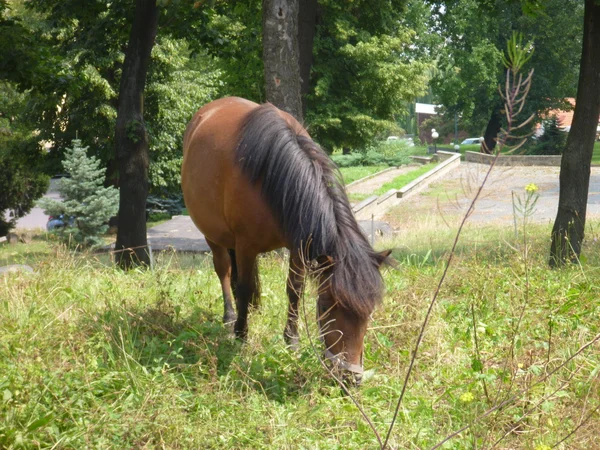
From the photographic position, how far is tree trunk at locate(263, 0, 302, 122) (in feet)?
31.6

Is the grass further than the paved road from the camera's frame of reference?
No

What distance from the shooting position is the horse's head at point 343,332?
4.70 m

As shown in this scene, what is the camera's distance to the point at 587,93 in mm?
9172

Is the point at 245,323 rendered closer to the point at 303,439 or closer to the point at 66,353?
the point at 66,353

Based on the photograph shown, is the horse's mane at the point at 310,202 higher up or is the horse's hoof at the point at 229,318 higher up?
the horse's mane at the point at 310,202

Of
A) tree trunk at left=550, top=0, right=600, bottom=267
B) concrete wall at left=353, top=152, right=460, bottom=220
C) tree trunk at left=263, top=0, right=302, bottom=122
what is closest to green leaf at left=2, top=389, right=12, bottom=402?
tree trunk at left=263, top=0, right=302, bottom=122

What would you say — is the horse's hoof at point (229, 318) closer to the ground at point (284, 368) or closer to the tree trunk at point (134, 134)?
the ground at point (284, 368)

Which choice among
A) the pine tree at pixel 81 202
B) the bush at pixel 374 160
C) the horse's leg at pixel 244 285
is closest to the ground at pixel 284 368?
the horse's leg at pixel 244 285

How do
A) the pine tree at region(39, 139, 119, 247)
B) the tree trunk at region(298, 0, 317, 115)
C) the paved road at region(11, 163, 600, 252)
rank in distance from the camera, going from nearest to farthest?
the tree trunk at region(298, 0, 317, 115) < the pine tree at region(39, 139, 119, 247) < the paved road at region(11, 163, 600, 252)

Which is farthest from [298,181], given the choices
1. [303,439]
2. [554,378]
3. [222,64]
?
[222,64]

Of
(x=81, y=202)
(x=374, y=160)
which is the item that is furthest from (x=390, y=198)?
(x=374, y=160)

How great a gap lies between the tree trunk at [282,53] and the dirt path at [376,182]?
79.9 ft

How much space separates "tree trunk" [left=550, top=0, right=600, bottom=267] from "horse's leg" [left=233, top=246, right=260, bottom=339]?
4.50 m

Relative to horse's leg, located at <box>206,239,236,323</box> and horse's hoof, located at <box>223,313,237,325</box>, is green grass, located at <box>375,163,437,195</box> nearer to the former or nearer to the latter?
horse's leg, located at <box>206,239,236,323</box>
